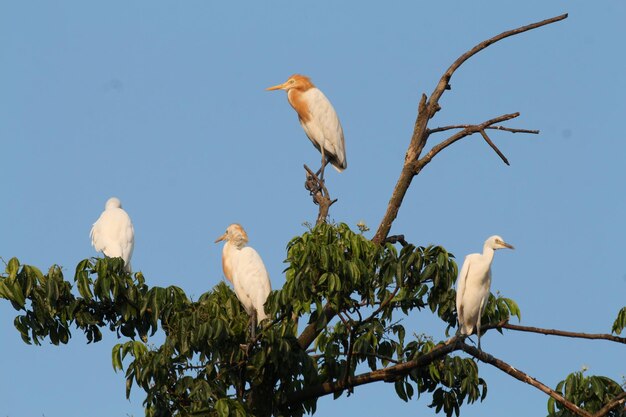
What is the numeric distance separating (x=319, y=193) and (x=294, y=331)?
6.98ft

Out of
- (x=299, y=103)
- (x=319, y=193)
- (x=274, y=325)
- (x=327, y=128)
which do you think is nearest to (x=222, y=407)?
(x=274, y=325)

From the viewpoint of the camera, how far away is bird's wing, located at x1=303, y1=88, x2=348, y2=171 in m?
11.3

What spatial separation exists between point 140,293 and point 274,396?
3.77 ft

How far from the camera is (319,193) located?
9.70 m

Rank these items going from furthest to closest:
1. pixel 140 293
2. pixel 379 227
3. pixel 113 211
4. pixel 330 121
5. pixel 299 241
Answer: pixel 330 121 < pixel 113 211 < pixel 379 227 < pixel 140 293 < pixel 299 241

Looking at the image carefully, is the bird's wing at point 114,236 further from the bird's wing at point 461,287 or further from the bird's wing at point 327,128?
the bird's wing at point 461,287

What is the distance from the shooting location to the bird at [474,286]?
8.21 metres

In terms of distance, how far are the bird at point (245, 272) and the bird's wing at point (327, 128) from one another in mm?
2025

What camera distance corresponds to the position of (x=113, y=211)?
34.0ft

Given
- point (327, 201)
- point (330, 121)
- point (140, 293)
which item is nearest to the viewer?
point (140, 293)

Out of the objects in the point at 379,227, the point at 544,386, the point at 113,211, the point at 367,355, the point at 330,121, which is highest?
the point at 330,121

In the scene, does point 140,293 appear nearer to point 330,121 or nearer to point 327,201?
point 327,201

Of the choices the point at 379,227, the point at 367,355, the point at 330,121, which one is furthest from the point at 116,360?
the point at 330,121

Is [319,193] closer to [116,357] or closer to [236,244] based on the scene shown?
[236,244]
